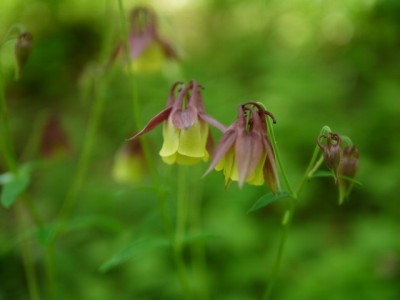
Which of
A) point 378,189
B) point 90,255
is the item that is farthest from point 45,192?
point 378,189

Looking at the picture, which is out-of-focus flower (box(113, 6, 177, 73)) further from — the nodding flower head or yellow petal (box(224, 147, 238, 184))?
the nodding flower head

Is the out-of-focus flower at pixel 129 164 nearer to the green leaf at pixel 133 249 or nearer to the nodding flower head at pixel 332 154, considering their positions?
the green leaf at pixel 133 249

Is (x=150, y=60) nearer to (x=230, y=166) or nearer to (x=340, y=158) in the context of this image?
(x=230, y=166)

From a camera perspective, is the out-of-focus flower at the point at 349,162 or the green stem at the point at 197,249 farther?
the green stem at the point at 197,249

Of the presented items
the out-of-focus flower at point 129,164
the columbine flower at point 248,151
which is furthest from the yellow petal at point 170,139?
the out-of-focus flower at point 129,164

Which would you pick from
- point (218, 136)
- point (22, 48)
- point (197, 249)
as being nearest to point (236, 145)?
point (22, 48)

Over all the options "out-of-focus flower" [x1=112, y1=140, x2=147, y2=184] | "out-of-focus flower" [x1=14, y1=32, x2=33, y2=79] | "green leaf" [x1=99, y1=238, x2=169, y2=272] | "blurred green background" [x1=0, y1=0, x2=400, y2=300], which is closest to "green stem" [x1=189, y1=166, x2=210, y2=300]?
"blurred green background" [x1=0, y1=0, x2=400, y2=300]
